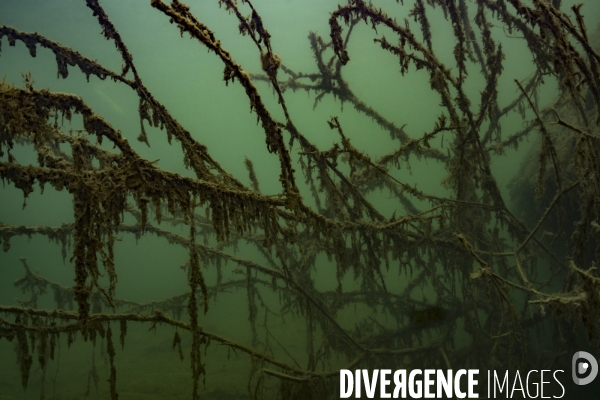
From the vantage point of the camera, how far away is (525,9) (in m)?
3.02

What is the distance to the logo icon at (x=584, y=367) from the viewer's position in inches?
212

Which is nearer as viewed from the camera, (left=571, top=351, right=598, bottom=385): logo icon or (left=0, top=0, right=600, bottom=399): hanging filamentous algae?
(left=0, top=0, right=600, bottom=399): hanging filamentous algae

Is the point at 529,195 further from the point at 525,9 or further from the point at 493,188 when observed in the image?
the point at 525,9

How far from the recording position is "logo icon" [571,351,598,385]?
212 inches

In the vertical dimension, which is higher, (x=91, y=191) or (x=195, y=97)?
(x=195, y=97)

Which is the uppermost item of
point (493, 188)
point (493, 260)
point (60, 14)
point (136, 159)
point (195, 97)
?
point (195, 97)

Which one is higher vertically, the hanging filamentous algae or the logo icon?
the hanging filamentous algae

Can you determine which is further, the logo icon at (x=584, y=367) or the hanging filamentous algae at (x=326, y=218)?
the logo icon at (x=584, y=367)

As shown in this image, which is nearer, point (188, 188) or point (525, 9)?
point (188, 188)

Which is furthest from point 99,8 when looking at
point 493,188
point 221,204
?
point 493,188

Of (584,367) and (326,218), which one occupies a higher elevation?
(326,218)

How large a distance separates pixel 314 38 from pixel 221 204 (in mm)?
4266

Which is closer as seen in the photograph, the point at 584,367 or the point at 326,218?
the point at 326,218

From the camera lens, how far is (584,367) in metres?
5.64
